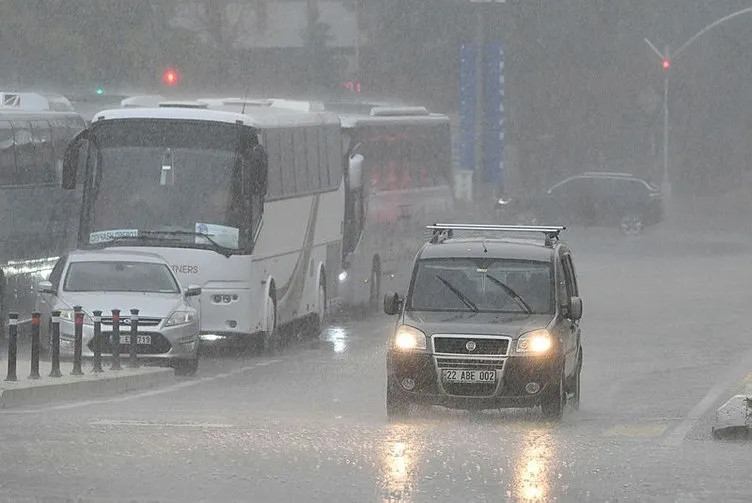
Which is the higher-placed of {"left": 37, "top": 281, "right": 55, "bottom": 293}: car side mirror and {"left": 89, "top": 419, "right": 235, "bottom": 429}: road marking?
{"left": 37, "top": 281, "right": 55, "bottom": 293}: car side mirror

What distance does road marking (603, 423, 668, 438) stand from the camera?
51.6 feet

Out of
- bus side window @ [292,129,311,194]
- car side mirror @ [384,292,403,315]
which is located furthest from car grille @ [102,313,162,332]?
bus side window @ [292,129,311,194]

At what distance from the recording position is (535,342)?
54.7 ft

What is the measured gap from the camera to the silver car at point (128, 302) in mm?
22672

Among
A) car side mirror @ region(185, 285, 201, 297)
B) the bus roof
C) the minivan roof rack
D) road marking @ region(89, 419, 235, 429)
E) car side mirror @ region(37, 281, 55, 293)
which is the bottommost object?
road marking @ region(89, 419, 235, 429)

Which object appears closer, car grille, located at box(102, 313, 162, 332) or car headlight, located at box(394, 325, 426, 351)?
car headlight, located at box(394, 325, 426, 351)

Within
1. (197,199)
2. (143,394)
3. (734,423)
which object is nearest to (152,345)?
(143,394)

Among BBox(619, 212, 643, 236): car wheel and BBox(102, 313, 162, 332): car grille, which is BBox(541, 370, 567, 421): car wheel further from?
BBox(619, 212, 643, 236): car wheel

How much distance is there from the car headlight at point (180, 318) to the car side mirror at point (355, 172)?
10226 millimetres

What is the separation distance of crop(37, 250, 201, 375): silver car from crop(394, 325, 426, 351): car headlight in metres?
6.33

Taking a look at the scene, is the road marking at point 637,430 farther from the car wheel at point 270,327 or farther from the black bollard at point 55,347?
the car wheel at point 270,327

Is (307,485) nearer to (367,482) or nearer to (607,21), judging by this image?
(367,482)

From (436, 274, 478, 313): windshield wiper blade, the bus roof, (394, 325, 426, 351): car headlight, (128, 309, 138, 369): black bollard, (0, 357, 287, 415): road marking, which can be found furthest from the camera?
the bus roof

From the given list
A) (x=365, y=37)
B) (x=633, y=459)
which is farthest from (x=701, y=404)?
(x=365, y=37)
